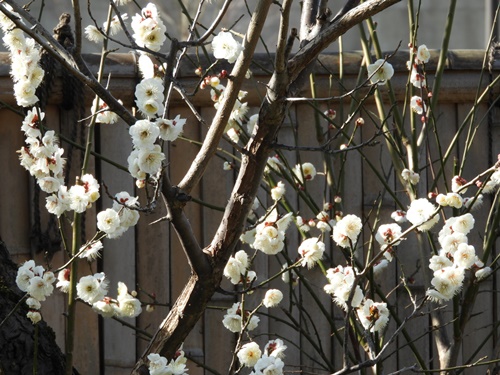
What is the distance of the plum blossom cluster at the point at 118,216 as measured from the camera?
1932mm

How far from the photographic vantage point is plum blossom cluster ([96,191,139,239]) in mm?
1932

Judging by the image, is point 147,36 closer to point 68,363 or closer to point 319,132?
point 68,363

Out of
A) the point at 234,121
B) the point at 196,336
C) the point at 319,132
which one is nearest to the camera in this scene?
the point at 234,121

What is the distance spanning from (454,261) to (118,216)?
2.65 ft

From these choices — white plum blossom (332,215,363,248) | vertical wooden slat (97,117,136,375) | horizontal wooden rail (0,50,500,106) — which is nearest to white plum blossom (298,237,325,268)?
white plum blossom (332,215,363,248)

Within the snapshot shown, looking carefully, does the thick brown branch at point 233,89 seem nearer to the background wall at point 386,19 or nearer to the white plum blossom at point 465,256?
the white plum blossom at point 465,256

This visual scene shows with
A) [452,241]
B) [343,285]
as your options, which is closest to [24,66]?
[343,285]

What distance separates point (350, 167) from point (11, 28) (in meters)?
1.59

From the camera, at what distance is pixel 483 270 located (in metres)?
2.37

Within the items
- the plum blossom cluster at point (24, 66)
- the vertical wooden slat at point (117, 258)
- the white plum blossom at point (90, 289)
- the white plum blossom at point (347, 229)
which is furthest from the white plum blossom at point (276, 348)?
the vertical wooden slat at point (117, 258)

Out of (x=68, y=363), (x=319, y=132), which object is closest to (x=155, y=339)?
(x=68, y=363)

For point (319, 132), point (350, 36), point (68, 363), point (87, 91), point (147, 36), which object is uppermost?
point (350, 36)

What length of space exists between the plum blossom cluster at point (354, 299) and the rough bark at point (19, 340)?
0.63 m

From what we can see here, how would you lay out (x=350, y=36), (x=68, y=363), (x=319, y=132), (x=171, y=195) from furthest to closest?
1. (x=350, y=36)
2. (x=319, y=132)
3. (x=68, y=363)
4. (x=171, y=195)
